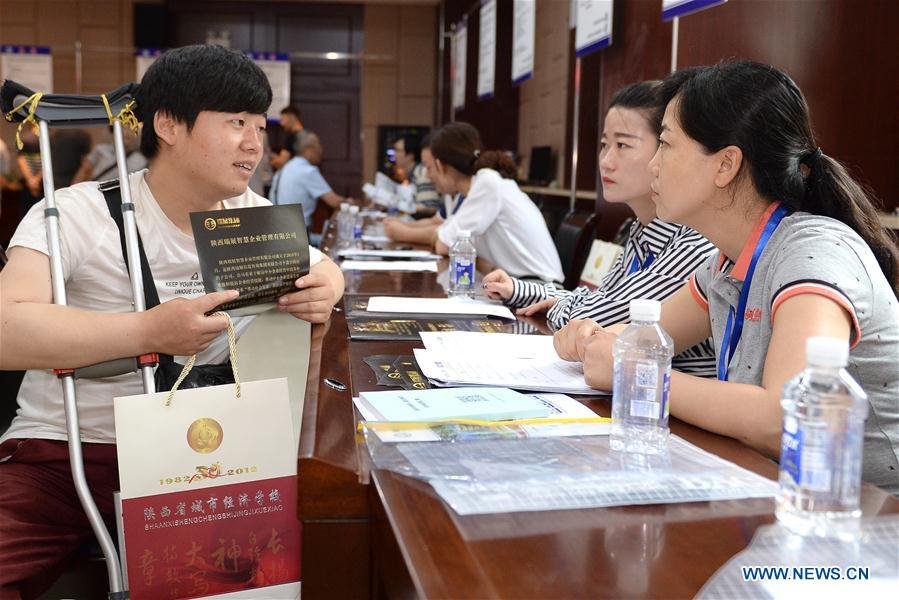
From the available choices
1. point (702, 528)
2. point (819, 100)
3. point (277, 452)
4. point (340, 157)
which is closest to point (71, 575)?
point (277, 452)

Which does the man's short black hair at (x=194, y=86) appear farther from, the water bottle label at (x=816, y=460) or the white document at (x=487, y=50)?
the white document at (x=487, y=50)

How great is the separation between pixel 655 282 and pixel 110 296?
3.46 feet

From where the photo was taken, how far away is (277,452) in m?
1.24

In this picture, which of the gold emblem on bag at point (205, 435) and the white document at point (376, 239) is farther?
the white document at point (376, 239)

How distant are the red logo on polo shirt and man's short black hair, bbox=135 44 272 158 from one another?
102cm

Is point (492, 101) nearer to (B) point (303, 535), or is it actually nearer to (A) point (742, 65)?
(A) point (742, 65)

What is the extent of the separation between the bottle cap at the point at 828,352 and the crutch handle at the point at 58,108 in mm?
1260

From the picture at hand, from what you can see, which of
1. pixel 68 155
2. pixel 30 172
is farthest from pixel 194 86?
pixel 30 172

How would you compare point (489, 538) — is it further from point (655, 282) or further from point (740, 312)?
point (655, 282)

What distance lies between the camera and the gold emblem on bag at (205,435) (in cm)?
120

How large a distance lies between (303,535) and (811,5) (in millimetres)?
2238

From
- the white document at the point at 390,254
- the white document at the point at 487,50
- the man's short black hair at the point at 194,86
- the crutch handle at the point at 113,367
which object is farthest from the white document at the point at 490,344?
the white document at the point at 487,50

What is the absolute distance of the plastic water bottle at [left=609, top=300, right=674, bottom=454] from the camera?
3.31 ft

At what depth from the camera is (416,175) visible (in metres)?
7.12
